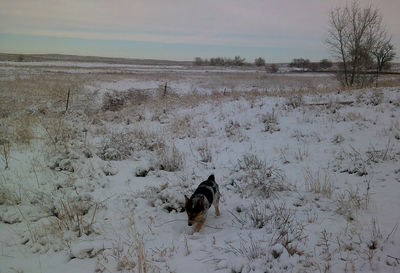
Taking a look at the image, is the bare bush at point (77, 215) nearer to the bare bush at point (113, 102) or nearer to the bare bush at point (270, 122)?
the bare bush at point (270, 122)

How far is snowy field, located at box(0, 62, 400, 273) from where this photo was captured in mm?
3230

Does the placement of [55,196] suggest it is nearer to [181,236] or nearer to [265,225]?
[181,236]

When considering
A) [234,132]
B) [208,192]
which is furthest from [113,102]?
[208,192]

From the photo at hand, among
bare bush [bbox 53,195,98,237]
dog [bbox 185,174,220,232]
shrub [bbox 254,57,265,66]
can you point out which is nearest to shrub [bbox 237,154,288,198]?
dog [bbox 185,174,220,232]

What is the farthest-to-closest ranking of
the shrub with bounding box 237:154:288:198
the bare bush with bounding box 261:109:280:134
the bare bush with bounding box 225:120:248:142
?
the bare bush with bounding box 261:109:280:134, the bare bush with bounding box 225:120:248:142, the shrub with bounding box 237:154:288:198

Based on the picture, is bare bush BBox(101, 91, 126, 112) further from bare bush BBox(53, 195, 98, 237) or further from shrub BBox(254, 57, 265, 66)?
shrub BBox(254, 57, 265, 66)

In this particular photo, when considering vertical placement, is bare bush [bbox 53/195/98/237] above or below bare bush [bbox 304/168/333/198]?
below

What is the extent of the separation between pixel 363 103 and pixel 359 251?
31.7 ft

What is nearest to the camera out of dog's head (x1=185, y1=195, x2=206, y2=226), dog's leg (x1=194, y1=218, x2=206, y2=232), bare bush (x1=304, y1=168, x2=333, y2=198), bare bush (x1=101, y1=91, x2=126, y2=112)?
dog's head (x1=185, y1=195, x2=206, y2=226)

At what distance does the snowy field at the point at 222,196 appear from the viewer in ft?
10.6

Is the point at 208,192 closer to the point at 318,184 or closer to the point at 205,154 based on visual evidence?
the point at 318,184

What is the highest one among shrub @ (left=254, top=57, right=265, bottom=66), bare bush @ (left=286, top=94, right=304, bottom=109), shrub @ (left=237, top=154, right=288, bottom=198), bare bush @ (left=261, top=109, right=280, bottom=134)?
shrub @ (left=254, top=57, right=265, bottom=66)

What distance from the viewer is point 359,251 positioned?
3064mm

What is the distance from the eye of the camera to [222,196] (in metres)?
5.13
